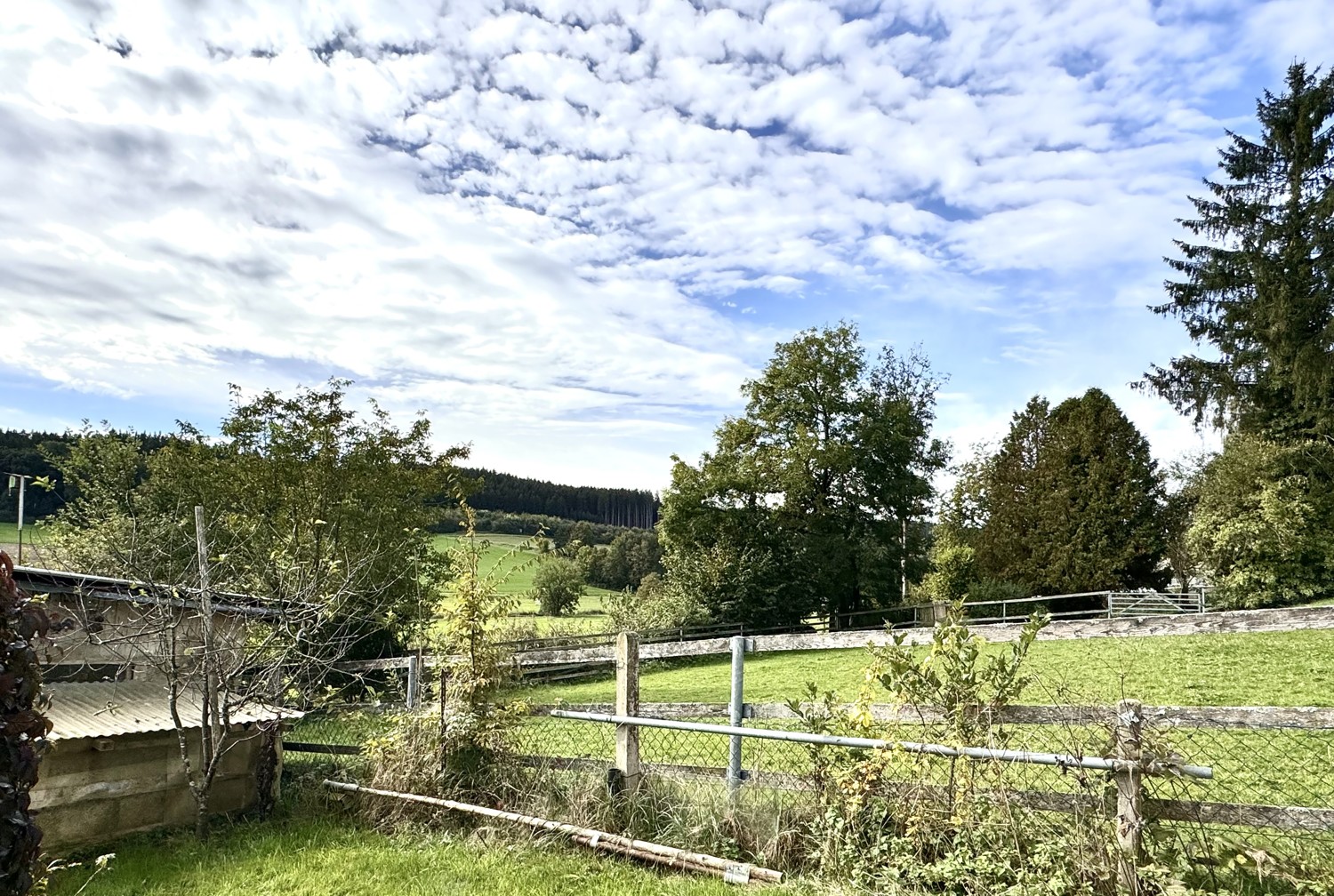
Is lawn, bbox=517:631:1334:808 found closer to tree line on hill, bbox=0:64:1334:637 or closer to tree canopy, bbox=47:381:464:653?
tree canopy, bbox=47:381:464:653

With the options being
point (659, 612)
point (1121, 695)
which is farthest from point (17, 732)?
point (659, 612)

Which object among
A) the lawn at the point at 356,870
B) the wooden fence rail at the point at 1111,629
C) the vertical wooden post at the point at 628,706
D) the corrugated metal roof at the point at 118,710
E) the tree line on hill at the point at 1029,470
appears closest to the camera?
the wooden fence rail at the point at 1111,629

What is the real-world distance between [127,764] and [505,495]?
24598 millimetres

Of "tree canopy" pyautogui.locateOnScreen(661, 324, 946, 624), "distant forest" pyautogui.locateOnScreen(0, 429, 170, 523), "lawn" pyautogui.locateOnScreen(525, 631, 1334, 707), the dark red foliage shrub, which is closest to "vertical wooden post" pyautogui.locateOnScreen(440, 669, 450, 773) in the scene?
"lawn" pyautogui.locateOnScreen(525, 631, 1334, 707)

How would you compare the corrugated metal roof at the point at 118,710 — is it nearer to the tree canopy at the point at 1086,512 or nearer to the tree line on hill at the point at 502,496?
the tree line on hill at the point at 502,496

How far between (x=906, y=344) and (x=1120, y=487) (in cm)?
1294

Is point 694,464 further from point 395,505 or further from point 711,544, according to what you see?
point 395,505

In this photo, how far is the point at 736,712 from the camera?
5391 mm

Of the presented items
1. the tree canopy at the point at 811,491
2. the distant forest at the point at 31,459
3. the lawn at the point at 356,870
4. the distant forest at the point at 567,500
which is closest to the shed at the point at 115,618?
the lawn at the point at 356,870


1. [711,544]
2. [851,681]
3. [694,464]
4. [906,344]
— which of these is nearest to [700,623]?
[711,544]

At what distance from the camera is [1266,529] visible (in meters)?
20.8

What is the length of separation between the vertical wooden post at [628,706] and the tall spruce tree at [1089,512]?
82.2ft

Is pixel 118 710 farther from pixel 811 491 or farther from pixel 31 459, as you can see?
pixel 31 459

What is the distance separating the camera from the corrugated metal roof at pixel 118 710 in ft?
18.8
